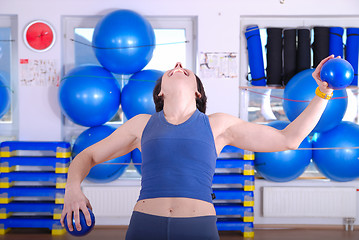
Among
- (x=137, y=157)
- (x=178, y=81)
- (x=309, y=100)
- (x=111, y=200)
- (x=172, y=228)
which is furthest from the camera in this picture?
(x=111, y=200)

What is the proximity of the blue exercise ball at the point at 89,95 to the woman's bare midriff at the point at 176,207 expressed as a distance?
6.40 feet

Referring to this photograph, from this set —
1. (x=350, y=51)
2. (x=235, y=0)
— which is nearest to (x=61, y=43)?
(x=235, y=0)

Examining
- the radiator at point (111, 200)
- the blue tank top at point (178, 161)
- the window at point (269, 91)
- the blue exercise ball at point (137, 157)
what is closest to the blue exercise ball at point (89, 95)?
the blue exercise ball at point (137, 157)

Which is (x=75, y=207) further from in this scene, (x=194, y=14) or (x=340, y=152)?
(x=194, y=14)

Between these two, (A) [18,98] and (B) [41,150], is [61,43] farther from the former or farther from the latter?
(B) [41,150]

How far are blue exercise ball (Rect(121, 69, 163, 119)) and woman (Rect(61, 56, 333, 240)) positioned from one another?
1.60m

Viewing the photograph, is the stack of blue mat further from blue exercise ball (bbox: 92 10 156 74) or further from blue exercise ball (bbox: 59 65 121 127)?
blue exercise ball (bbox: 92 10 156 74)

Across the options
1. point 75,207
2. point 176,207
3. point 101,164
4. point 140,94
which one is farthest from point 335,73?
point 101,164

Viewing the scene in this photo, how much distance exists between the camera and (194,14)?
11.6 feet

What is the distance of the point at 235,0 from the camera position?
3.54 meters

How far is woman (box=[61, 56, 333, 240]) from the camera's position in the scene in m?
1.14

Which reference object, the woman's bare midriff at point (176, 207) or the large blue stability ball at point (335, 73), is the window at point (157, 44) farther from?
the woman's bare midriff at point (176, 207)

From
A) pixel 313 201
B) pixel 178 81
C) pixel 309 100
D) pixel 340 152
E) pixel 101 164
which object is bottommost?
pixel 313 201

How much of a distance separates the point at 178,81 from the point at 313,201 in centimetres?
261
